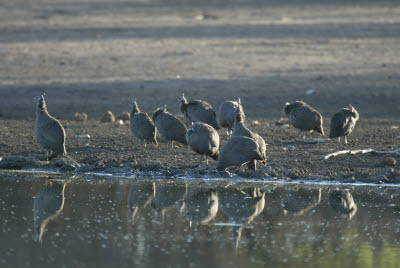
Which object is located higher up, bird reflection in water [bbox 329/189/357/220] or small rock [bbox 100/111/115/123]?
small rock [bbox 100/111/115/123]

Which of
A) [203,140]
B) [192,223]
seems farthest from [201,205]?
[203,140]

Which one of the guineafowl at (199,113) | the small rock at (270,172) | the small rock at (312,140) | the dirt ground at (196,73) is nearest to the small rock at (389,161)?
the dirt ground at (196,73)

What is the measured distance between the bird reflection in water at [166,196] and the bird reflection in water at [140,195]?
0.24 feet

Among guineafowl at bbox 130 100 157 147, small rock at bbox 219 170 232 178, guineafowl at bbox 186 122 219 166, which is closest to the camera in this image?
small rock at bbox 219 170 232 178

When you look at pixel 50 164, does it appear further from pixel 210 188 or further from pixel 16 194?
pixel 210 188

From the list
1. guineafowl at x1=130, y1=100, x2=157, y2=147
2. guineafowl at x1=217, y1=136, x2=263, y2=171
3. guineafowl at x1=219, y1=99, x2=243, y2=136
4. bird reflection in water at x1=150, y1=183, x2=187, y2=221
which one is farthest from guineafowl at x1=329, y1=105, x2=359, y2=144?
bird reflection in water at x1=150, y1=183, x2=187, y2=221

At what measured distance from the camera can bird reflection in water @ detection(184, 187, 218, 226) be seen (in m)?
8.05

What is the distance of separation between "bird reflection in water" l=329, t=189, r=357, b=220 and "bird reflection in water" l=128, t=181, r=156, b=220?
243 centimetres

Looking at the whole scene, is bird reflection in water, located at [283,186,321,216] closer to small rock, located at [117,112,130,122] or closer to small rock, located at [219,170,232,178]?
small rock, located at [219,170,232,178]

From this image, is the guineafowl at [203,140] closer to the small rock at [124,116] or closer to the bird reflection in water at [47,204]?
the bird reflection in water at [47,204]

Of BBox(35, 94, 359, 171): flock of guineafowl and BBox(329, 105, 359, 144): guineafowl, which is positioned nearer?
BBox(35, 94, 359, 171): flock of guineafowl

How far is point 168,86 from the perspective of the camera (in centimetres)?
1734

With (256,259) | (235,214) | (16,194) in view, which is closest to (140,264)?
(256,259)

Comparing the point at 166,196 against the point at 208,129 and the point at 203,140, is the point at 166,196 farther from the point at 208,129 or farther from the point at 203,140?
the point at 208,129
